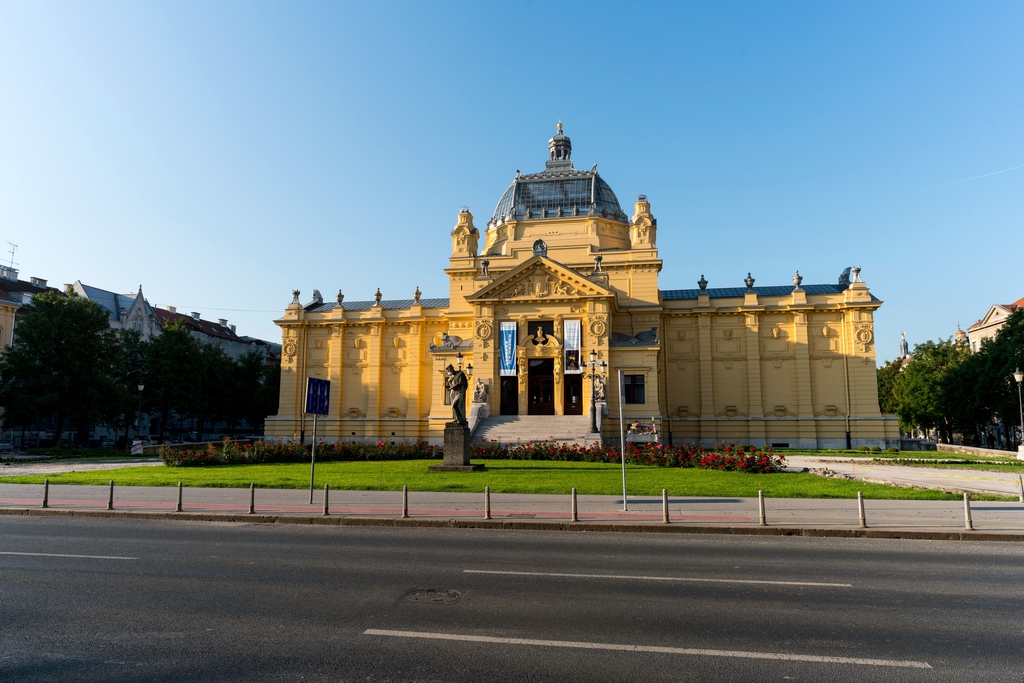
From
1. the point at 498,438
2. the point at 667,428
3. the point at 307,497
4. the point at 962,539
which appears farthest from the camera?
the point at 667,428

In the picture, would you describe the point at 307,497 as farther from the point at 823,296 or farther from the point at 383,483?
the point at 823,296

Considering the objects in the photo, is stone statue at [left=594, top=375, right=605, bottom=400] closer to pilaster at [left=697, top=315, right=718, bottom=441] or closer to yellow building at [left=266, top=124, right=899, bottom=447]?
yellow building at [left=266, top=124, right=899, bottom=447]

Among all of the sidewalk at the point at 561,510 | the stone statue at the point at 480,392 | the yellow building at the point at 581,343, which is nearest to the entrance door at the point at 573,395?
the yellow building at the point at 581,343

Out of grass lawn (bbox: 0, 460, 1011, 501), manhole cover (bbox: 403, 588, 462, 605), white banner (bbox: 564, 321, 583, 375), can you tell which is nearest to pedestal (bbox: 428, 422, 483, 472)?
grass lawn (bbox: 0, 460, 1011, 501)

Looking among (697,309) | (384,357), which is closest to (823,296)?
(697,309)

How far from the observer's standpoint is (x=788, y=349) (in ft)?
180

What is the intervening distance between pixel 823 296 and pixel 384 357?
41012mm

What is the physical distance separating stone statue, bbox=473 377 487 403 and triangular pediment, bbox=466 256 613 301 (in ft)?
23.3

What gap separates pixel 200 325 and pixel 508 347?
229ft

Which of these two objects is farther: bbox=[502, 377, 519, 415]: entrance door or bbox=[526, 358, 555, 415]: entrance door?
bbox=[502, 377, 519, 415]: entrance door

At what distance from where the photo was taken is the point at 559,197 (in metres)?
61.4

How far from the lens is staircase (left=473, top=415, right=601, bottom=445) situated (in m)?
42.4

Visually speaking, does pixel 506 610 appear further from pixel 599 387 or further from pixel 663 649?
pixel 599 387

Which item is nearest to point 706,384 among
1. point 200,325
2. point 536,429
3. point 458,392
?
point 536,429
